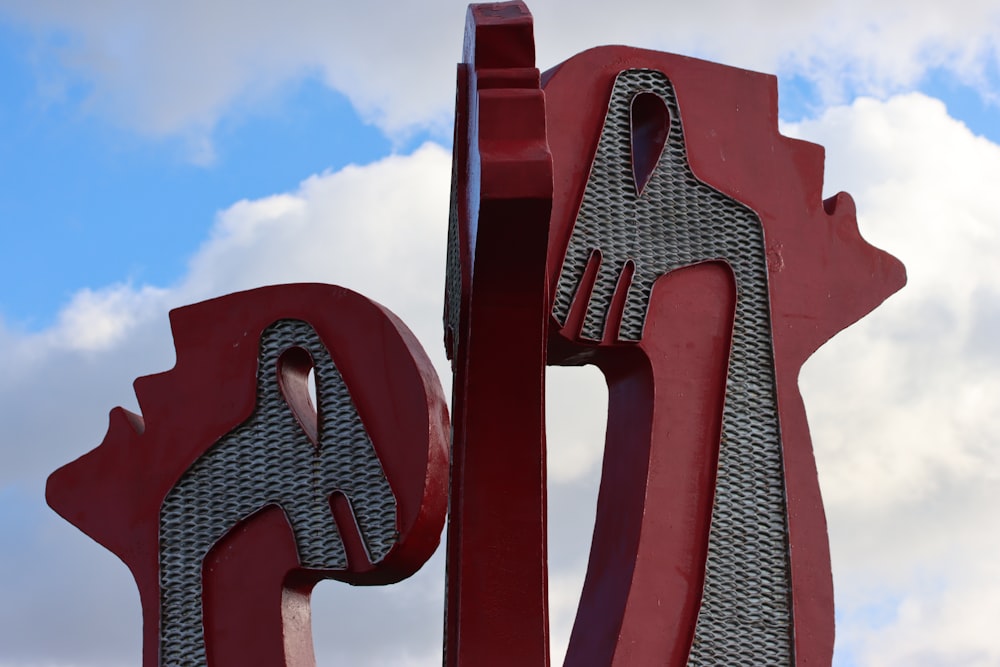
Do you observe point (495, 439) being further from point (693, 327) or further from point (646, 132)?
point (646, 132)

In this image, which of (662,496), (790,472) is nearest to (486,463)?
(662,496)

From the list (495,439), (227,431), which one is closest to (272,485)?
(227,431)

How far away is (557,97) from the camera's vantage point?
6031 millimetres

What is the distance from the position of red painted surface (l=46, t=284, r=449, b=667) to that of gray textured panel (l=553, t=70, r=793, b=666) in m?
0.84

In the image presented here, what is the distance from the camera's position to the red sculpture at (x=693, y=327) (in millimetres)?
5785

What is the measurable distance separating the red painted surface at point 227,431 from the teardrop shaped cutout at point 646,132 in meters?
1.17

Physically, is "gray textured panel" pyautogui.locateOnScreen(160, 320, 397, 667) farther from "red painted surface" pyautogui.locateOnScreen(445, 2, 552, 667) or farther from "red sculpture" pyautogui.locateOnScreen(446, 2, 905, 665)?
"red painted surface" pyautogui.locateOnScreen(445, 2, 552, 667)

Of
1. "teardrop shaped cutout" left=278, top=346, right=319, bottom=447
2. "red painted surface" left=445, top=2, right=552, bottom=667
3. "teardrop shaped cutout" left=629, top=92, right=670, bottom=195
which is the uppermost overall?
"teardrop shaped cutout" left=629, top=92, right=670, bottom=195

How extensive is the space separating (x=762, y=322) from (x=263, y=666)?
2484mm

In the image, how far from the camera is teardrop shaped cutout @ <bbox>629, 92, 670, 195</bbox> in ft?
20.1

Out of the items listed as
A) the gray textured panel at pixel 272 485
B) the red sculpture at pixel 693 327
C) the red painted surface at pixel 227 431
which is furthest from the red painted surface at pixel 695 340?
the gray textured panel at pixel 272 485

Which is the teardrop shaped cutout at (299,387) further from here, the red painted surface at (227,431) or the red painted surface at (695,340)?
the red painted surface at (695,340)

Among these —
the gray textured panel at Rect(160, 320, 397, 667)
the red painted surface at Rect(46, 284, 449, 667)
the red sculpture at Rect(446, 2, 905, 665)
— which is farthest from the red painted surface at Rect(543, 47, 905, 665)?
the gray textured panel at Rect(160, 320, 397, 667)

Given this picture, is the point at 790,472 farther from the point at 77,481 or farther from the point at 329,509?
the point at 77,481
